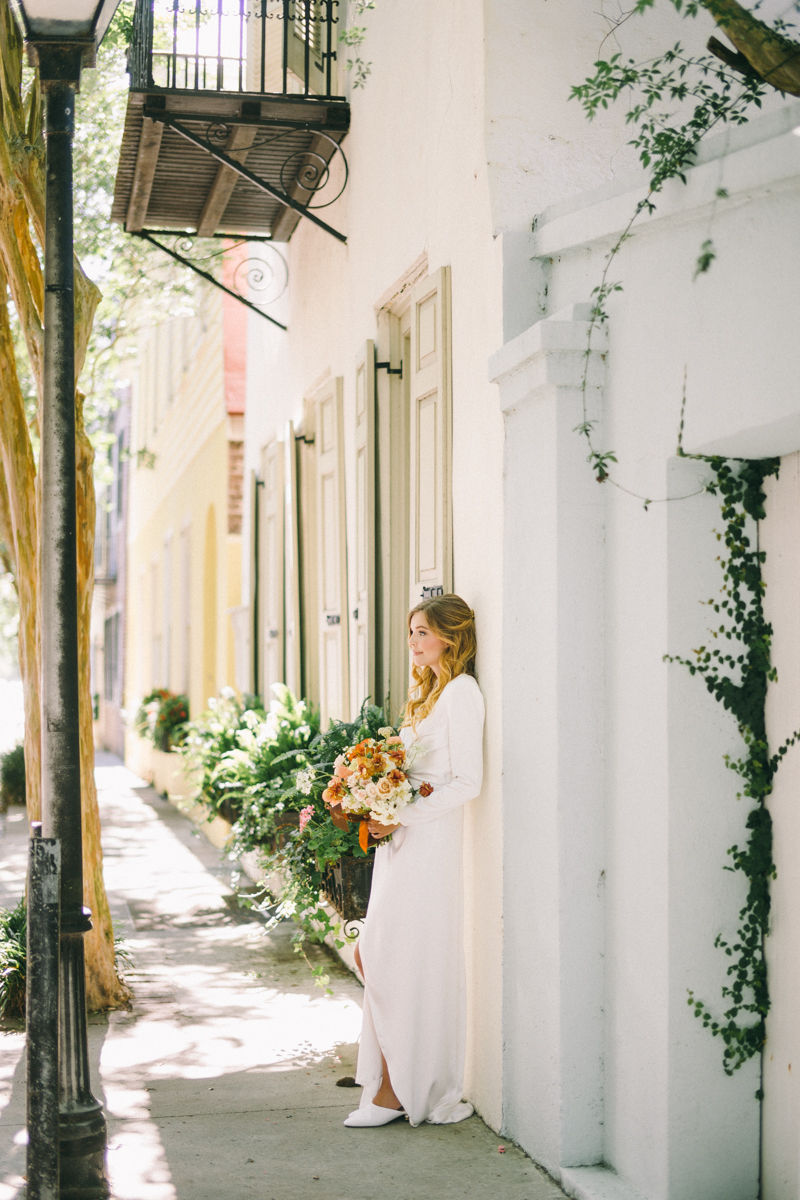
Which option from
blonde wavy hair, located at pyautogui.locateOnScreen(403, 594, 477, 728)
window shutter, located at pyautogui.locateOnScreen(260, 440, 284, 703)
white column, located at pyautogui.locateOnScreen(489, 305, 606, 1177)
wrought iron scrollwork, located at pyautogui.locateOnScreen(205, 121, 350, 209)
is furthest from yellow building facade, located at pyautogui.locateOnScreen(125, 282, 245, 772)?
white column, located at pyautogui.locateOnScreen(489, 305, 606, 1177)

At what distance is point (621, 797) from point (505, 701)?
0.64m

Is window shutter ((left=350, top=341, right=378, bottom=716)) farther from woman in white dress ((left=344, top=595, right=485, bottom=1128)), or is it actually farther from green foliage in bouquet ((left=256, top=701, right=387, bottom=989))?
woman in white dress ((left=344, top=595, right=485, bottom=1128))

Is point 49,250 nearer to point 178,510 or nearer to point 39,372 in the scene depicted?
point 39,372

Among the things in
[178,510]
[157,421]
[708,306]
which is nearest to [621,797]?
[708,306]

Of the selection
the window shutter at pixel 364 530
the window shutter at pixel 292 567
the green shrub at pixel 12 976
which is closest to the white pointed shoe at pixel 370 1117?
the green shrub at pixel 12 976

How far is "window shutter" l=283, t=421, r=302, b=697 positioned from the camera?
9094 millimetres

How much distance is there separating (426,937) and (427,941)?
2cm

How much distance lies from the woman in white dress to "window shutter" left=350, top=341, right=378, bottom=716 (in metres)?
1.83

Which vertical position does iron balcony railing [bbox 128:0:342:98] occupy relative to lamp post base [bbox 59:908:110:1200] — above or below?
above

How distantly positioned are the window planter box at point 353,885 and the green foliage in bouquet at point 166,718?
374 inches

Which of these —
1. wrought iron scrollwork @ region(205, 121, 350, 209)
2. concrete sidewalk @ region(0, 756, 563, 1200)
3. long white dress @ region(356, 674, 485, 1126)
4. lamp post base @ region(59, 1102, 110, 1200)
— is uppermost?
wrought iron scrollwork @ region(205, 121, 350, 209)

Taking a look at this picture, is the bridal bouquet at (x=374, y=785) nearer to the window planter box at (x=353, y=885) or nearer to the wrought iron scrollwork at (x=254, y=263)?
the window planter box at (x=353, y=885)

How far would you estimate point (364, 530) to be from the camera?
23.0 ft

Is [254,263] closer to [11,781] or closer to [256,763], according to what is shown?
[256,763]
